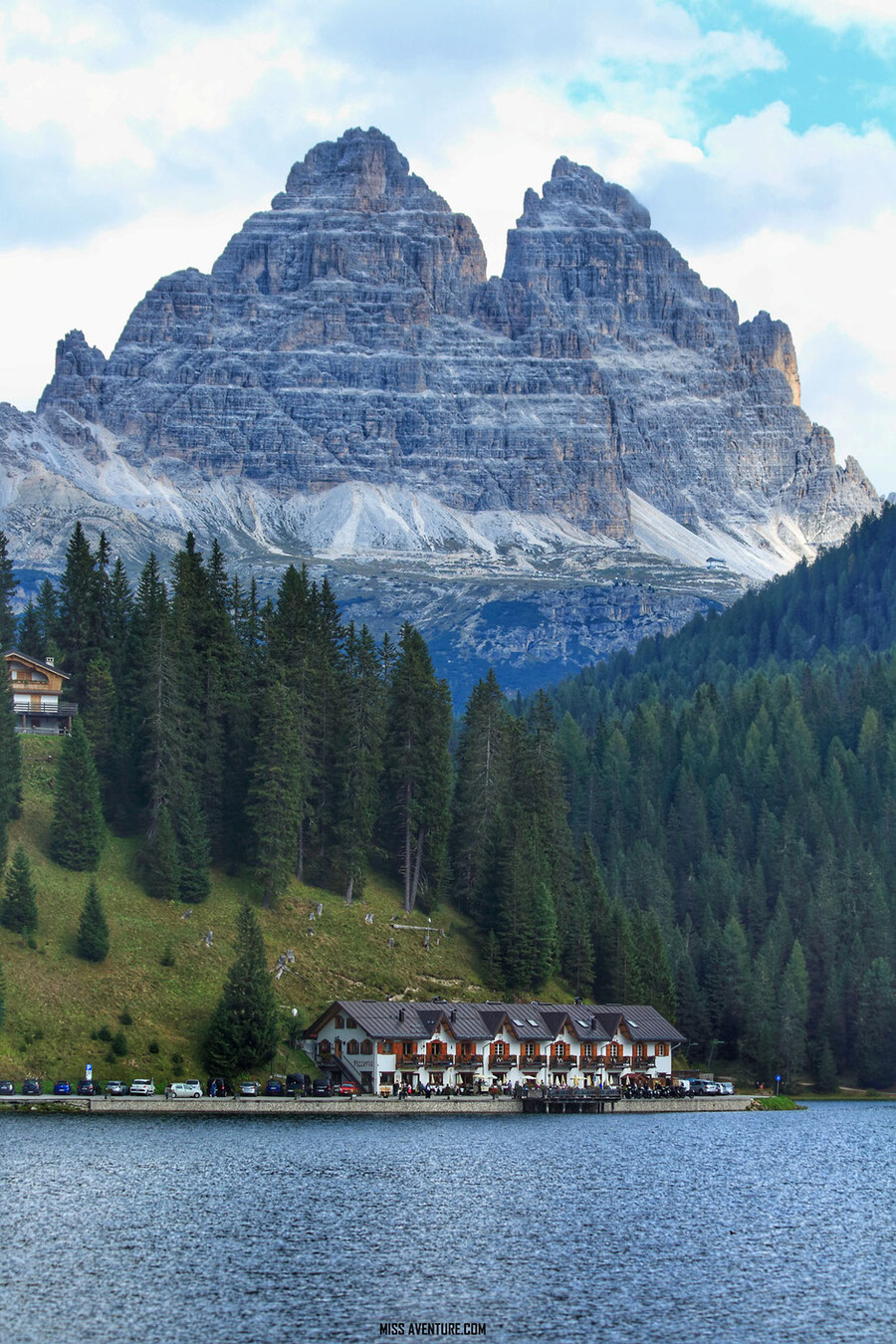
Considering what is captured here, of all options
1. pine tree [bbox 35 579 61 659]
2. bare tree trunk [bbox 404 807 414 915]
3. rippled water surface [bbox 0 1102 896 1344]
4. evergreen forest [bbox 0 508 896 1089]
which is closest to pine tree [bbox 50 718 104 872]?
evergreen forest [bbox 0 508 896 1089]

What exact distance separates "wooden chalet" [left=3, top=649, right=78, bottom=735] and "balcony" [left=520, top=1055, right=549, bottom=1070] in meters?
44.0

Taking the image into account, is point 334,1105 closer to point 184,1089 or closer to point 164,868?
point 184,1089

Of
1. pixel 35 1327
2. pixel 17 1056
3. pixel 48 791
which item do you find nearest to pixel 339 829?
pixel 48 791

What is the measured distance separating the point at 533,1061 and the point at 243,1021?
997 inches

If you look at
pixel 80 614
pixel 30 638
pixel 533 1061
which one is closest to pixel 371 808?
pixel 533 1061

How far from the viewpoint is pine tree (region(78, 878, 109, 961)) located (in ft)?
388

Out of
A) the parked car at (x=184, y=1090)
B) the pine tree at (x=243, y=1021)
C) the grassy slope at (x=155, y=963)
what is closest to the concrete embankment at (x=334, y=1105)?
the parked car at (x=184, y=1090)

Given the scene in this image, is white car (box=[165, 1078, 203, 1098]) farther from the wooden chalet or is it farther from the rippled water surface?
the wooden chalet

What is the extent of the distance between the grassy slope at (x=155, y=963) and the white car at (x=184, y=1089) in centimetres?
230

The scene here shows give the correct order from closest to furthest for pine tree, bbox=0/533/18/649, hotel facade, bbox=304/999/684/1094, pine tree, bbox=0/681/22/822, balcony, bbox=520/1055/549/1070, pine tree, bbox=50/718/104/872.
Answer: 1. hotel facade, bbox=304/999/684/1094
2. pine tree, bbox=50/718/104/872
3. pine tree, bbox=0/681/22/822
4. balcony, bbox=520/1055/549/1070
5. pine tree, bbox=0/533/18/649

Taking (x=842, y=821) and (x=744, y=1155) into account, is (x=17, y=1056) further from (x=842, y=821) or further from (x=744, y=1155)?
(x=842, y=821)

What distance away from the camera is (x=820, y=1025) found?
157875 mm

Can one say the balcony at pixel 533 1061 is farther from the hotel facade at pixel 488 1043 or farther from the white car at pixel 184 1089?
the white car at pixel 184 1089

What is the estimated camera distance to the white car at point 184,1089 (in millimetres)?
110250
